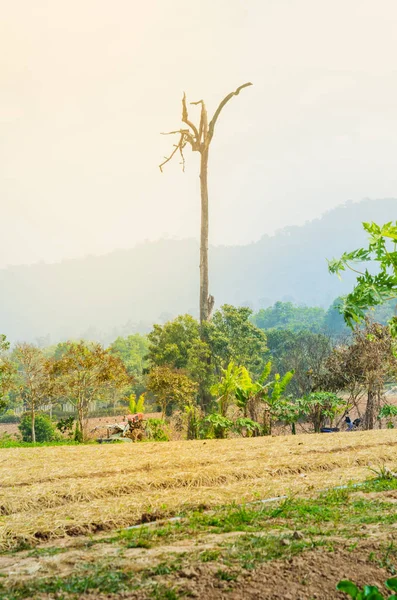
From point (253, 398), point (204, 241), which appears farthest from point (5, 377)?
point (204, 241)

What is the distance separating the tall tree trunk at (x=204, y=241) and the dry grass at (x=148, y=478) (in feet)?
34.4

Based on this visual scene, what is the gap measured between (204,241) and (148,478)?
48.1 feet

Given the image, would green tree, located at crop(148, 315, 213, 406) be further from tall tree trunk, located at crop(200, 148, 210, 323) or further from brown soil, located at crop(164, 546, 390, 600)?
brown soil, located at crop(164, 546, 390, 600)

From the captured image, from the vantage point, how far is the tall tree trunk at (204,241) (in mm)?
19828

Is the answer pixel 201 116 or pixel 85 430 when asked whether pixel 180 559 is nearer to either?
pixel 85 430

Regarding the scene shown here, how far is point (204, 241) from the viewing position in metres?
20.3

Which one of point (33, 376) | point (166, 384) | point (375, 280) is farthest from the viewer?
point (33, 376)

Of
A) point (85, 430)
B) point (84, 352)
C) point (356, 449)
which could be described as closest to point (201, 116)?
point (84, 352)

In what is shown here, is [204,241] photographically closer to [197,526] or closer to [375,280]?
[375,280]

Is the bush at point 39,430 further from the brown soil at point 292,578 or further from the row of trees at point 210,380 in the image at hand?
the brown soil at point 292,578

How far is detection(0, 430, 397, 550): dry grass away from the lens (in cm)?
473

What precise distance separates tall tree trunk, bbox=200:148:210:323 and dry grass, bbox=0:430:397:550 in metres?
10.5

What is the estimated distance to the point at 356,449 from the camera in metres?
8.72

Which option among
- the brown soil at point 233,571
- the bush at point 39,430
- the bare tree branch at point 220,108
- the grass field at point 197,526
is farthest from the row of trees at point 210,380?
the brown soil at point 233,571
